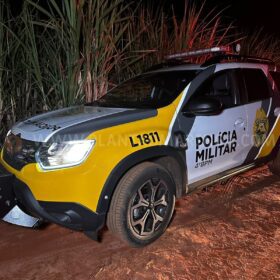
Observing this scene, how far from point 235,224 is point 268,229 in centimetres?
29

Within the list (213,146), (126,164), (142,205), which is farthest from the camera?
(213,146)

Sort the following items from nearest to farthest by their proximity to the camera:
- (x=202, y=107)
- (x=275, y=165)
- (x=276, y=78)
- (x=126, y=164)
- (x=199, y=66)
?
1. (x=126, y=164)
2. (x=202, y=107)
3. (x=199, y=66)
4. (x=276, y=78)
5. (x=275, y=165)

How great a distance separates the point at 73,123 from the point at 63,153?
31 centimetres

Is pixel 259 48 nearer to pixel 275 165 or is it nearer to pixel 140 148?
pixel 275 165

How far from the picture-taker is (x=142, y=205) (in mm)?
2752

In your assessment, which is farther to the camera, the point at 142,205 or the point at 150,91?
the point at 150,91

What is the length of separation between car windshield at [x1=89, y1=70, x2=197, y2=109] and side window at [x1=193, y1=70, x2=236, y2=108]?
311 mm

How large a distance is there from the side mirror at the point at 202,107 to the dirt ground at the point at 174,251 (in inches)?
42.0

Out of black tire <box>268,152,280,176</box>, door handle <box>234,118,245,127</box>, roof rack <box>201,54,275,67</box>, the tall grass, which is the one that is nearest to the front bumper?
door handle <box>234,118,245,127</box>

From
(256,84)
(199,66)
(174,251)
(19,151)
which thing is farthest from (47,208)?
(256,84)

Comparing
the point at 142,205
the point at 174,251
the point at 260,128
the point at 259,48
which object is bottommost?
the point at 174,251

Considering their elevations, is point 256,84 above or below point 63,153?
above

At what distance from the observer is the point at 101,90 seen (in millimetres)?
4617

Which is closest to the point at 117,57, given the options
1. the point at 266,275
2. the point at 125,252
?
the point at 125,252
